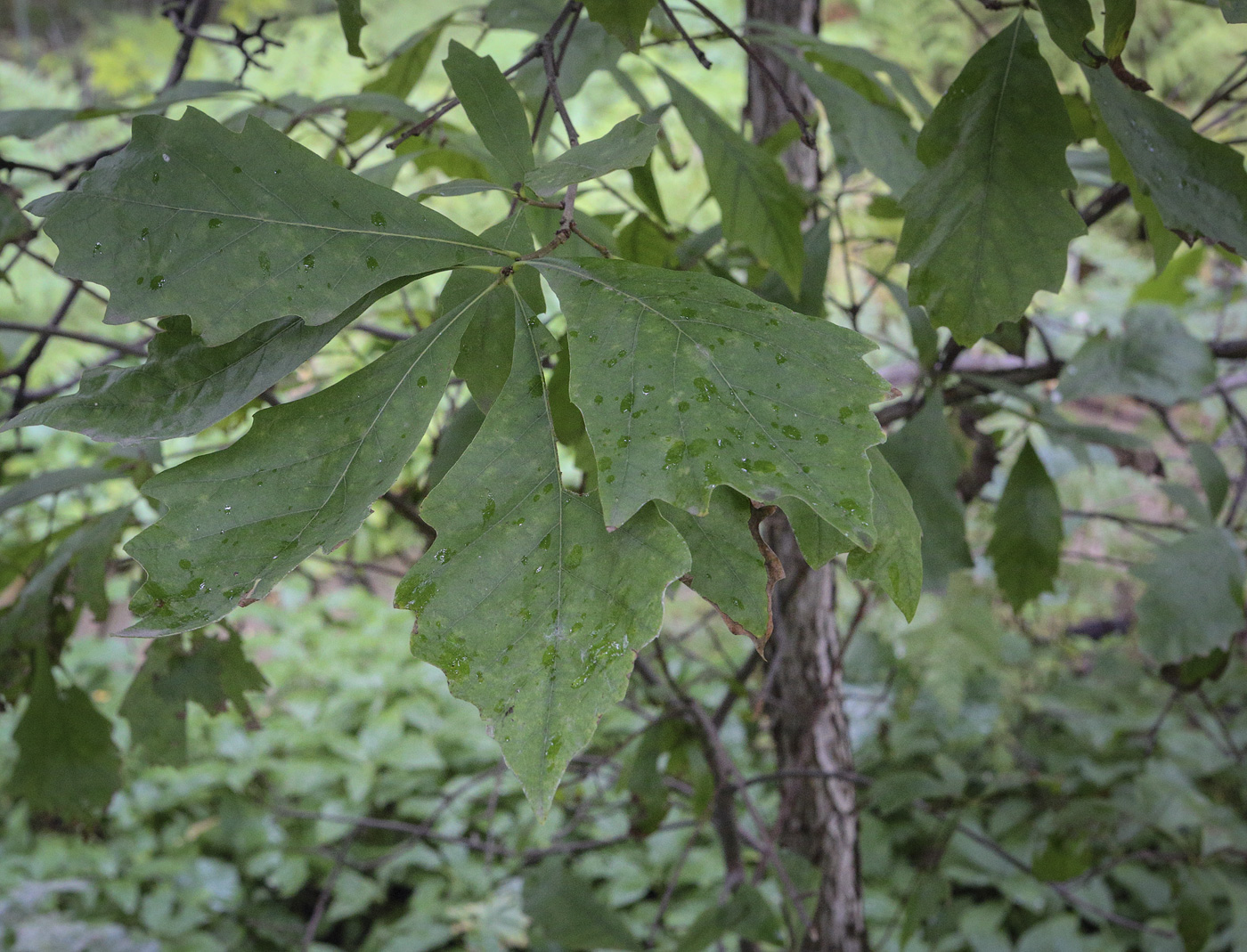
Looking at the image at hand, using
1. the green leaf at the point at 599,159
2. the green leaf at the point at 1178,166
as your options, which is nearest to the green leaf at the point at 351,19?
the green leaf at the point at 599,159

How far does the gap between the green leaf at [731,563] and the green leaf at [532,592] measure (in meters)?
0.04

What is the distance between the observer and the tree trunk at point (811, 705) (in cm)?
118

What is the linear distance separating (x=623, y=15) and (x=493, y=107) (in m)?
0.12

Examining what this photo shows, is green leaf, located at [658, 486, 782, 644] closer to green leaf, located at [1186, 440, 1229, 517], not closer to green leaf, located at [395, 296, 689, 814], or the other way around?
green leaf, located at [395, 296, 689, 814]

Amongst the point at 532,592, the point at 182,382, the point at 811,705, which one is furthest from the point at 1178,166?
the point at 811,705

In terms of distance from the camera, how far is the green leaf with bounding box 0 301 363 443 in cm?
43

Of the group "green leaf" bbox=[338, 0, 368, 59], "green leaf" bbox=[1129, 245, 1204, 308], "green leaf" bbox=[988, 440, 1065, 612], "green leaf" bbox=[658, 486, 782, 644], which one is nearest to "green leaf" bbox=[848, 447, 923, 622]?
"green leaf" bbox=[658, 486, 782, 644]

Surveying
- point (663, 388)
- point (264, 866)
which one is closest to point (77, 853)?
point (264, 866)

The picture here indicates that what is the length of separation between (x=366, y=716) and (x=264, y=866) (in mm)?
542

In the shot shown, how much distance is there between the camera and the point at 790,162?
125 cm

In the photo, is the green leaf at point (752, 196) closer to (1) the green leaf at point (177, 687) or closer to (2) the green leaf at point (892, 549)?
(2) the green leaf at point (892, 549)

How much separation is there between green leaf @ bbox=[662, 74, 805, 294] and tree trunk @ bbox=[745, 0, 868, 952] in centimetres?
41

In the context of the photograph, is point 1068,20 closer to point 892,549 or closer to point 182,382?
point 892,549

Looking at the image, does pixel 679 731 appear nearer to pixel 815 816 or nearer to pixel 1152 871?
pixel 815 816
